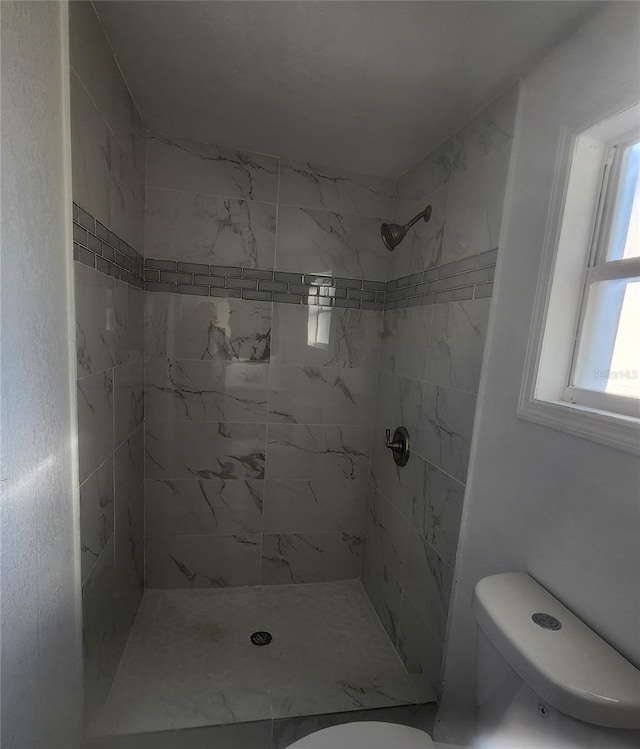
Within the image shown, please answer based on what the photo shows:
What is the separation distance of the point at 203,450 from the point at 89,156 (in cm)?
134

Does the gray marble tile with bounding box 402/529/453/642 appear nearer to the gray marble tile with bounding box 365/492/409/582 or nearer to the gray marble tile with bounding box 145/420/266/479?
the gray marble tile with bounding box 365/492/409/582

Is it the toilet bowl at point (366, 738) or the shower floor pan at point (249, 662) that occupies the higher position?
the toilet bowl at point (366, 738)

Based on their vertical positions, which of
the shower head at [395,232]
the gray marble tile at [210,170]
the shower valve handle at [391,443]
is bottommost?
the shower valve handle at [391,443]

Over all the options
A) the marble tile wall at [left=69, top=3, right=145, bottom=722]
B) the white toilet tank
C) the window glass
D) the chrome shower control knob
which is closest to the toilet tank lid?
the white toilet tank

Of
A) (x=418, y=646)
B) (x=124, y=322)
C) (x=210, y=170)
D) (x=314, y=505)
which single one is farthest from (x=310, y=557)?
(x=210, y=170)

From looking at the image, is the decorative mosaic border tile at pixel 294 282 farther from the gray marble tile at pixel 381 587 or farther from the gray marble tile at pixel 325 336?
the gray marble tile at pixel 381 587

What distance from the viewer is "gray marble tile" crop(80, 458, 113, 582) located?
44.9 inches

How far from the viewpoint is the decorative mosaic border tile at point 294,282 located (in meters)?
1.33

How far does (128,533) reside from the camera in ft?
5.54

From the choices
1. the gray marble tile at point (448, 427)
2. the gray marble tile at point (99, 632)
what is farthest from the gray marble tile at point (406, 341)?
the gray marble tile at point (99, 632)

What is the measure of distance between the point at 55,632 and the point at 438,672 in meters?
1.31

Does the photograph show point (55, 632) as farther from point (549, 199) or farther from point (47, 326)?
point (549, 199)

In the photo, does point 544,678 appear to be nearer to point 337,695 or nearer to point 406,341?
point 337,695

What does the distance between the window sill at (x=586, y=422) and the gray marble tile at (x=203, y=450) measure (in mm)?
1331
